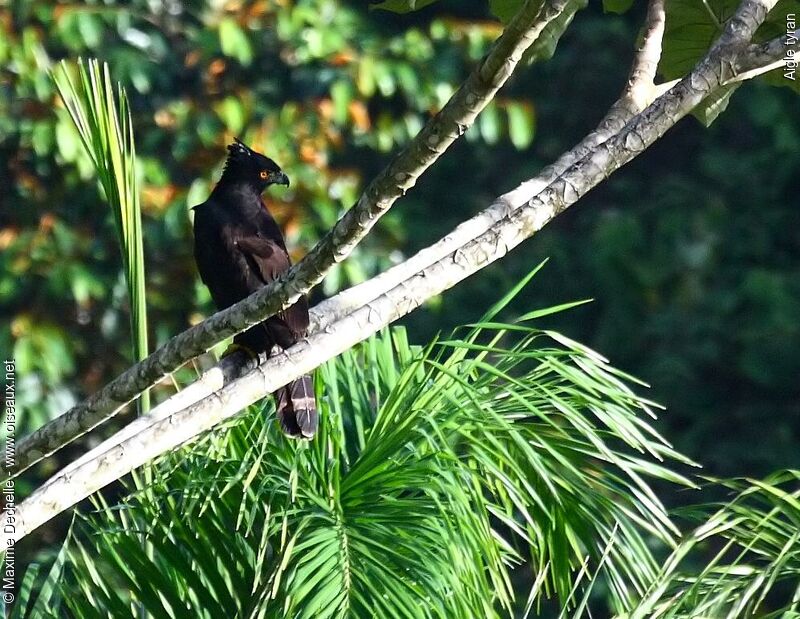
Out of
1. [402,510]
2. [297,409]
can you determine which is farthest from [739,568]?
[297,409]

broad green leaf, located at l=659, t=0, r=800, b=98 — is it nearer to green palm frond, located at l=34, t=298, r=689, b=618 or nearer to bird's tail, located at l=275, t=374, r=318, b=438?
green palm frond, located at l=34, t=298, r=689, b=618

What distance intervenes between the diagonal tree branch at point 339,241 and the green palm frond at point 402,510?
247 mm

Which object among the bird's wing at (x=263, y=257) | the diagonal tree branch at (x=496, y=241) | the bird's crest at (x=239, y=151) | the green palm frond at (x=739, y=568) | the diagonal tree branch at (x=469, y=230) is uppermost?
the bird's crest at (x=239, y=151)

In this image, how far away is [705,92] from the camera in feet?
6.42

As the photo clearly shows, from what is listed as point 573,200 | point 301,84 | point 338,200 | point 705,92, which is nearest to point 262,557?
point 573,200

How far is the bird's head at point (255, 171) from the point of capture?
3.57 meters

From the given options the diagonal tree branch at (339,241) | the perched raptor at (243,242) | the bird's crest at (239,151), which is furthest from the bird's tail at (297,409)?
the bird's crest at (239,151)

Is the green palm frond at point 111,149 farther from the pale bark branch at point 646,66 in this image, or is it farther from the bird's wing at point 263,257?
the bird's wing at point 263,257

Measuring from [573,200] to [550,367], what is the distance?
1.07 feet

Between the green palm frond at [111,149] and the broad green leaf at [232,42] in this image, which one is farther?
the broad green leaf at [232,42]

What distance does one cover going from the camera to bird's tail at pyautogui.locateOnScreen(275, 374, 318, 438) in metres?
2.68

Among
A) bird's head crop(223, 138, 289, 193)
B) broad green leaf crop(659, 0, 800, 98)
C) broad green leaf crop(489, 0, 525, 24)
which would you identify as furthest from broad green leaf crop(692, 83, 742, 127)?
bird's head crop(223, 138, 289, 193)

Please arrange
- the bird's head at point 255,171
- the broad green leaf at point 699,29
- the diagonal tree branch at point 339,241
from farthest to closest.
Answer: the bird's head at point 255,171 → the broad green leaf at point 699,29 → the diagonal tree branch at point 339,241

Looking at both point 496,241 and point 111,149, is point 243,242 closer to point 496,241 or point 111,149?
point 111,149
